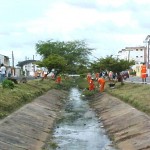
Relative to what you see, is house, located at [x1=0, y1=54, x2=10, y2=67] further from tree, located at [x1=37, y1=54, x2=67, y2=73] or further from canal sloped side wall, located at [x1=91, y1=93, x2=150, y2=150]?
canal sloped side wall, located at [x1=91, y1=93, x2=150, y2=150]

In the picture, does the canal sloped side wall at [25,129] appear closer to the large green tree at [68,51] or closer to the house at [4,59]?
the large green tree at [68,51]

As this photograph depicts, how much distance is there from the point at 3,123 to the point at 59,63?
43509 millimetres

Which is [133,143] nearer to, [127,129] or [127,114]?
[127,129]

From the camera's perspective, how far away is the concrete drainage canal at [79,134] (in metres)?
18.9

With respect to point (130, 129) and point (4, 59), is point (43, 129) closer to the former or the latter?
point (130, 129)

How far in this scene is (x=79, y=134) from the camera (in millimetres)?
22156

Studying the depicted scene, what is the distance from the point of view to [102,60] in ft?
157

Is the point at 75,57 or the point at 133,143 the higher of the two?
the point at 75,57

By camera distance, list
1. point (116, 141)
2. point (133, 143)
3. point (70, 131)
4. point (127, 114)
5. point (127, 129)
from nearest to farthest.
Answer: point (133, 143)
point (116, 141)
point (127, 129)
point (70, 131)
point (127, 114)

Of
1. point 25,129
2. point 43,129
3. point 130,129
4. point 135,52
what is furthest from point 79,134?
point 135,52

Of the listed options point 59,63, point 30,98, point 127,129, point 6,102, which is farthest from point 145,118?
point 59,63

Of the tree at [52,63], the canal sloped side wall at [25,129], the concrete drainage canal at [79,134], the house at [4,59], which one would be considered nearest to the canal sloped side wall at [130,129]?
the concrete drainage canal at [79,134]

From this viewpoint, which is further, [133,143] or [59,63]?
[59,63]

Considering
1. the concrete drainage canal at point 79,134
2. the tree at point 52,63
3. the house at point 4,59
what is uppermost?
the house at point 4,59
